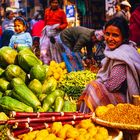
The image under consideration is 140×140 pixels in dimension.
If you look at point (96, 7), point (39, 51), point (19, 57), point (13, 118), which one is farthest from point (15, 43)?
point (96, 7)

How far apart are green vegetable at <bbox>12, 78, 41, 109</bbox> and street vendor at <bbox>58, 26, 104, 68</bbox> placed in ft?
11.8

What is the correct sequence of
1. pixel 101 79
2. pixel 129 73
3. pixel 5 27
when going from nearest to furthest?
pixel 129 73 < pixel 101 79 < pixel 5 27

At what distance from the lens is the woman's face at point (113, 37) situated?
12.7ft

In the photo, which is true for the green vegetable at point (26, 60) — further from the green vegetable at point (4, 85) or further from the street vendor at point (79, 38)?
the street vendor at point (79, 38)

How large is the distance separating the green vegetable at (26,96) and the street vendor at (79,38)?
361cm

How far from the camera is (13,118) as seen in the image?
3.08 metres

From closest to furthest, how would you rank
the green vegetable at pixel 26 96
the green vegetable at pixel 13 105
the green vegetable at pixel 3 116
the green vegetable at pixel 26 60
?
the green vegetable at pixel 3 116 → the green vegetable at pixel 13 105 → the green vegetable at pixel 26 96 → the green vegetable at pixel 26 60

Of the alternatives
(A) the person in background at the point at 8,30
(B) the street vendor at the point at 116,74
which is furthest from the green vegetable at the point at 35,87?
(A) the person in background at the point at 8,30

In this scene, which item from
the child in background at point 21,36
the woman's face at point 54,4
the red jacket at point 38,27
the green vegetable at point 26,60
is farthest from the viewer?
the red jacket at point 38,27

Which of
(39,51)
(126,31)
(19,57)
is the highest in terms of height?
(126,31)

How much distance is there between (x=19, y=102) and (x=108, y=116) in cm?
107

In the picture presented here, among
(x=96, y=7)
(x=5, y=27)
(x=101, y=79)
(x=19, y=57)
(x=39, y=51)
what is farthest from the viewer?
(x=96, y=7)

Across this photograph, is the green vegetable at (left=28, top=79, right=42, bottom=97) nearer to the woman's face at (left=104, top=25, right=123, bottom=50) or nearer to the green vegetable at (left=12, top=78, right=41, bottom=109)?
the green vegetable at (left=12, top=78, right=41, bottom=109)

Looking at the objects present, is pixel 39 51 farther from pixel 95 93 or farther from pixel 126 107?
pixel 126 107
